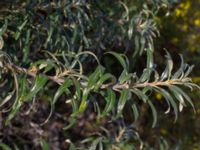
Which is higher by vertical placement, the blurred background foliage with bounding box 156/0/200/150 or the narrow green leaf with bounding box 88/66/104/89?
the narrow green leaf with bounding box 88/66/104/89

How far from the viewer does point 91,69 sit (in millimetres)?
3176

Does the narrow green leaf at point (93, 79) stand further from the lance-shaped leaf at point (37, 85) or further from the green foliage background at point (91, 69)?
the lance-shaped leaf at point (37, 85)

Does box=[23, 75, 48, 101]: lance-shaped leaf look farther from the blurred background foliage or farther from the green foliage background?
the blurred background foliage

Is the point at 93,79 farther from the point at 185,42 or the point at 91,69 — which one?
the point at 185,42

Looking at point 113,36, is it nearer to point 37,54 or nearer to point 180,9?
point 37,54

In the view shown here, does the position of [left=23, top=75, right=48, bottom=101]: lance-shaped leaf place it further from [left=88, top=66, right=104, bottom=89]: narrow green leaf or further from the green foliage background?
[left=88, top=66, right=104, bottom=89]: narrow green leaf

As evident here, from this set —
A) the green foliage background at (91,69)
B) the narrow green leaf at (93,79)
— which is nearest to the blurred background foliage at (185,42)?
the green foliage background at (91,69)

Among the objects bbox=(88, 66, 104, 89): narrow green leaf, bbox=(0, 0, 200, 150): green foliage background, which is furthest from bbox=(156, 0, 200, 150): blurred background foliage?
bbox=(88, 66, 104, 89): narrow green leaf

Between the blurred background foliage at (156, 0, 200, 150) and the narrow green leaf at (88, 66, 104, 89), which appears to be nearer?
the narrow green leaf at (88, 66, 104, 89)

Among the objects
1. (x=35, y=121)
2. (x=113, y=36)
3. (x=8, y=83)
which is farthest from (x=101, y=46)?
(x=35, y=121)

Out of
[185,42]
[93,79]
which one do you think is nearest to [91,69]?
[185,42]

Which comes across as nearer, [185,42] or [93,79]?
[93,79]

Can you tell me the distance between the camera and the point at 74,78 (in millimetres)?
1393

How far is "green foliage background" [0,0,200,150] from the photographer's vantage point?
1422 millimetres
